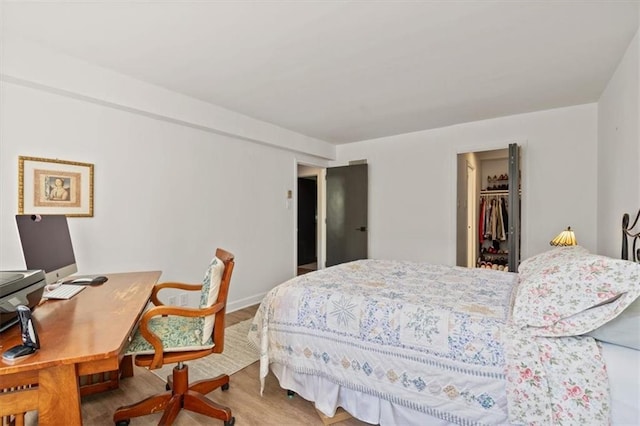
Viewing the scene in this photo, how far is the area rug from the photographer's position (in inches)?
93.8

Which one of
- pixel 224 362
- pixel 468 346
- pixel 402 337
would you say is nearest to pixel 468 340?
pixel 468 346

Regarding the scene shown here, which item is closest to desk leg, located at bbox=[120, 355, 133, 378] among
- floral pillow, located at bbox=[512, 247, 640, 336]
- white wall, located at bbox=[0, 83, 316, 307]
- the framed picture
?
white wall, located at bbox=[0, 83, 316, 307]

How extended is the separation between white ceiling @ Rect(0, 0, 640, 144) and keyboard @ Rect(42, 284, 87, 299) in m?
1.70

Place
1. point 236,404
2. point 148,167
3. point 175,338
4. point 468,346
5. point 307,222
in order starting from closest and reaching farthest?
point 468,346, point 175,338, point 236,404, point 148,167, point 307,222

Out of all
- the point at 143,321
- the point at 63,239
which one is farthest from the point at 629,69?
the point at 63,239

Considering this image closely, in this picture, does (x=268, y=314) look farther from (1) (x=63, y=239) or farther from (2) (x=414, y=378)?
(1) (x=63, y=239)

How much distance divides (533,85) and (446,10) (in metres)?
1.69

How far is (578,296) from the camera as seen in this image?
1.37m

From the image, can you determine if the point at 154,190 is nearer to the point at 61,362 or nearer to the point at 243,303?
the point at 243,303

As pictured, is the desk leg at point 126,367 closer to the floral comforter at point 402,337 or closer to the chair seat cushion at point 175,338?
the chair seat cushion at point 175,338

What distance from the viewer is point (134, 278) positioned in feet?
7.61

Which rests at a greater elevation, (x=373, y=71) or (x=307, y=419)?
(x=373, y=71)

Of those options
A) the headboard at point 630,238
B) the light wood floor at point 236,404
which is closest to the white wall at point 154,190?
the light wood floor at point 236,404

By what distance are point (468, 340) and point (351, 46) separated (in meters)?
2.04
